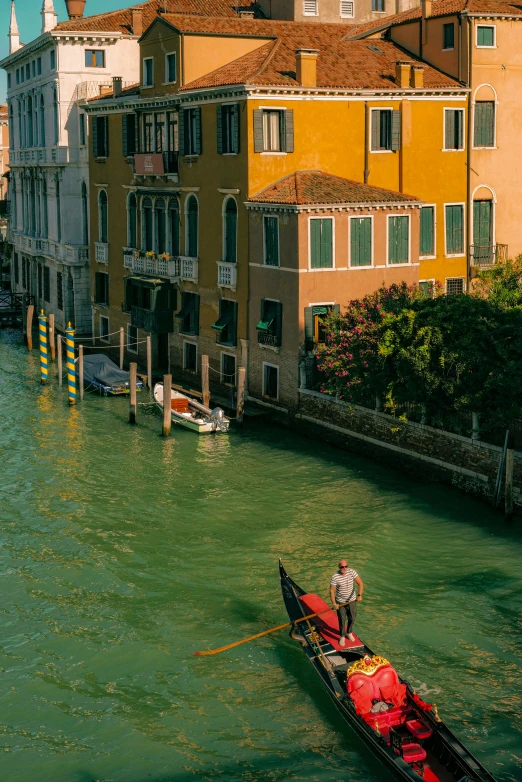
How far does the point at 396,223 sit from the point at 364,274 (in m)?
1.83

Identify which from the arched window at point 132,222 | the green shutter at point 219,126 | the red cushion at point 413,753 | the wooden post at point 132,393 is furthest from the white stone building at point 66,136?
the red cushion at point 413,753

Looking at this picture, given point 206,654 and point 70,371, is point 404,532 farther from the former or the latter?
point 70,371

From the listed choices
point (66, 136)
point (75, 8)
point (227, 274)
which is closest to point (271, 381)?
point (227, 274)

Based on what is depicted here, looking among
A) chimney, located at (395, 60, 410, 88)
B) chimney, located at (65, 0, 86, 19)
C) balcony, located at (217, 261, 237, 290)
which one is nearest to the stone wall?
balcony, located at (217, 261, 237, 290)

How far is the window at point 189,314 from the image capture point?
35.9 meters

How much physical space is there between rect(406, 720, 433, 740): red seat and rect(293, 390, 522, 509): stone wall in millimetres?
9429

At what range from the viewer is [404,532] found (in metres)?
22.8

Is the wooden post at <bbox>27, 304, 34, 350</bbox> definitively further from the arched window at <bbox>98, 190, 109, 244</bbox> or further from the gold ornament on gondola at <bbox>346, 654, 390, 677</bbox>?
the gold ornament on gondola at <bbox>346, 654, 390, 677</bbox>

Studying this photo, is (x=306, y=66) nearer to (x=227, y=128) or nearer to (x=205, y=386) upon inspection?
(x=227, y=128)

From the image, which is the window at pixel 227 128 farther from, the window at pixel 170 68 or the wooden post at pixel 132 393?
the wooden post at pixel 132 393

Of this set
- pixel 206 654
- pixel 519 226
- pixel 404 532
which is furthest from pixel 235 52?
pixel 206 654

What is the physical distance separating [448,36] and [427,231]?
5927 mm

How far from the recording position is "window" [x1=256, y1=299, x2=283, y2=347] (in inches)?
1233

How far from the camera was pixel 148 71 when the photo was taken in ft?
121
